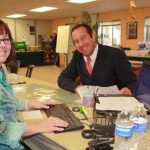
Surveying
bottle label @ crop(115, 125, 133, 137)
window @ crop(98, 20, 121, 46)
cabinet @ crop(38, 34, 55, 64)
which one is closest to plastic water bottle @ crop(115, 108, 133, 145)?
bottle label @ crop(115, 125, 133, 137)

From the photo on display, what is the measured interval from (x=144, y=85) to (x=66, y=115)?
0.53 m

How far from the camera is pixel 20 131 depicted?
1.27 m

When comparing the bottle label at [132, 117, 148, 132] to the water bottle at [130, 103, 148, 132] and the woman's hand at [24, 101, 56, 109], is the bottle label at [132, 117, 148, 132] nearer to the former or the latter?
the water bottle at [130, 103, 148, 132]

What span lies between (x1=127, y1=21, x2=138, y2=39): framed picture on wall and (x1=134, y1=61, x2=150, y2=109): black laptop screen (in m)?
7.60

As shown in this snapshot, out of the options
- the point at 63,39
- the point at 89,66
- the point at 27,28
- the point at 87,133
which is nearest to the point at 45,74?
the point at 63,39

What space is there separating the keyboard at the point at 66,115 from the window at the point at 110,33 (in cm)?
841

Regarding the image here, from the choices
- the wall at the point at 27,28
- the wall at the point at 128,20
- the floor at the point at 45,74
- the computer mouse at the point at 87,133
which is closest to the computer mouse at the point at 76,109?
the computer mouse at the point at 87,133

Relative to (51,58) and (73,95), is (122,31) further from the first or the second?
(73,95)

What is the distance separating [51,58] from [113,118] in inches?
421

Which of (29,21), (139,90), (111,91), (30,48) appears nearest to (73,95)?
(111,91)

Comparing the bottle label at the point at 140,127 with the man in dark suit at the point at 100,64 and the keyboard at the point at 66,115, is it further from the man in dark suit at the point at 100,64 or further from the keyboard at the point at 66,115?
the man in dark suit at the point at 100,64

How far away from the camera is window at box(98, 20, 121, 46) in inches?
385

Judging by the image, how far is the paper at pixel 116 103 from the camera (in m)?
1.45

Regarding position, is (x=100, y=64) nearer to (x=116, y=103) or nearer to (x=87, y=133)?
(x=116, y=103)
